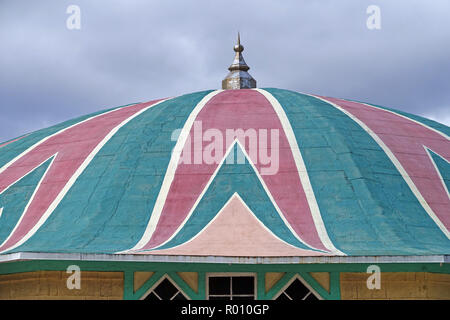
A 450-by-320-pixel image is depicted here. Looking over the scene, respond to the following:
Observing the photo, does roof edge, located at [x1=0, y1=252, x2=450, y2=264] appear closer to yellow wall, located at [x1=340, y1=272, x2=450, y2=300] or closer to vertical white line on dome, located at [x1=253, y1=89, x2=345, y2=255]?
vertical white line on dome, located at [x1=253, y1=89, x2=345, y2=255]

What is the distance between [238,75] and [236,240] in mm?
Answer: 12288

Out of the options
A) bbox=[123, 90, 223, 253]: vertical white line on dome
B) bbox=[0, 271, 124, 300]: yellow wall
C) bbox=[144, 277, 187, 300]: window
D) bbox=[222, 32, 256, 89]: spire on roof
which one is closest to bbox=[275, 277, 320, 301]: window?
bbox=[144, 277, 187, 300]: window

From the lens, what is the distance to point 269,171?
19.8 meters

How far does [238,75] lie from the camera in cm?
2847

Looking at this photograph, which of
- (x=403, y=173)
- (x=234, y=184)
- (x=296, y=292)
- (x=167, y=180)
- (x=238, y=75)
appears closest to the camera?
(x=296, y=292)

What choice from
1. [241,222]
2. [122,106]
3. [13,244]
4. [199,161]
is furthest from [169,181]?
[122,106]

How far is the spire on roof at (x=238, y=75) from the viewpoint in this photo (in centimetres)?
2836

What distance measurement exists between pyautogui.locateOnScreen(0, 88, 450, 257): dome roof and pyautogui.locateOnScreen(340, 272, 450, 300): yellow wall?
63 cm

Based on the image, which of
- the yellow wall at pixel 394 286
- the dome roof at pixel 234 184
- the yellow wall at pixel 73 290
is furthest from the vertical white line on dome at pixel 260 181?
the yellow wall at pixel 73 290

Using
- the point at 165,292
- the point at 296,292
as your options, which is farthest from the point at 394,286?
the point at 165,292

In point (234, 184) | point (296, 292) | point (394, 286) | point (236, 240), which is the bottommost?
point (296, 292)

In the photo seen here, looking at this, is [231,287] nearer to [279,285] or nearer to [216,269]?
[216,269]
